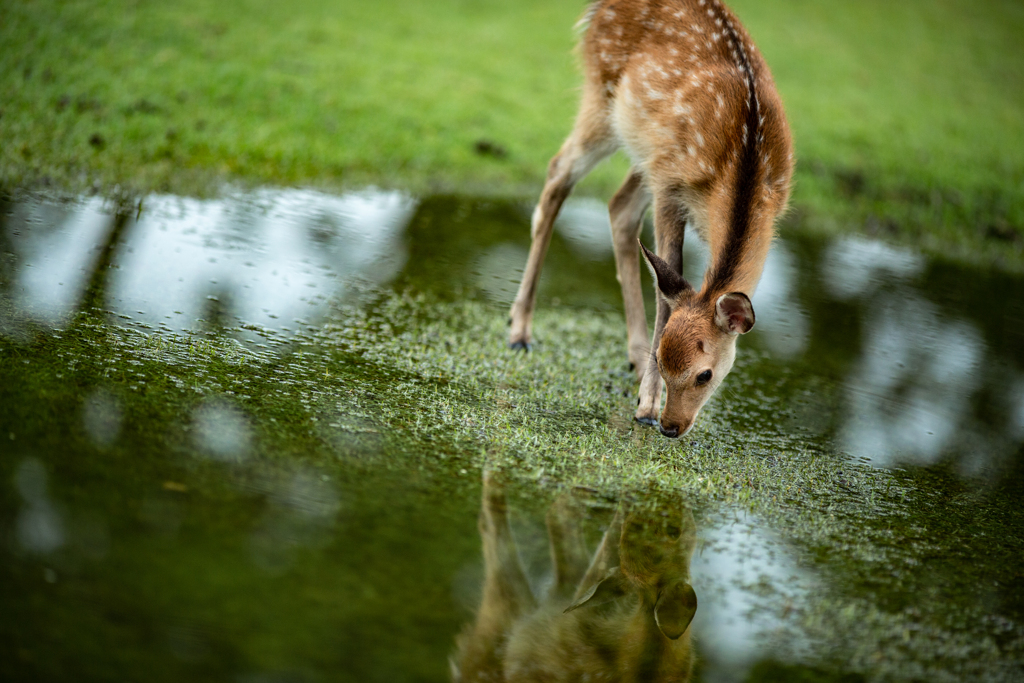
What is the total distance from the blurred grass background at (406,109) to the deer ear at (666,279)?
7.50 ft

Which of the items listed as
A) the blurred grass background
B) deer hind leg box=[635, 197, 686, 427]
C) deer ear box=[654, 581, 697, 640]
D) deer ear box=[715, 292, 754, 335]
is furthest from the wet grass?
the blurred grass background

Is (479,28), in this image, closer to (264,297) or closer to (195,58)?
Result: (195,58)

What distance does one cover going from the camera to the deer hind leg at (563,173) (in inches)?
207

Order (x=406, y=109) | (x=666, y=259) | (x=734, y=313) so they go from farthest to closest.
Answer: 1. (x=406, y=109)
2. (x=666, y=259)
3. (x=734, y=313)

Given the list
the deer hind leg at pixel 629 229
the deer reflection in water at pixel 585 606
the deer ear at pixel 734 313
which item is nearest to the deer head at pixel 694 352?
the deer ear at pixel 734 313

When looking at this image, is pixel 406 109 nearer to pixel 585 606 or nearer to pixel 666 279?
pixel 666 279

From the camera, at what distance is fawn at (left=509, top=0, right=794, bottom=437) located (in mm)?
3998

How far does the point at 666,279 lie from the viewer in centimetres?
411

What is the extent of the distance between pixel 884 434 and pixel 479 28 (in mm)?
10149

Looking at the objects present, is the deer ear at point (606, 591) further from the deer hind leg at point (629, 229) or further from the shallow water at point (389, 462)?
the deer hind leg at point (629, 229)

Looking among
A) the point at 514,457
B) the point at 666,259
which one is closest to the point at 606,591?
the point at 514,457

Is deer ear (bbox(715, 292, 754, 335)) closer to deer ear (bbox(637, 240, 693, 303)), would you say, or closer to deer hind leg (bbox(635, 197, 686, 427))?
deer ear (bbox(637, 240, 693, 303))

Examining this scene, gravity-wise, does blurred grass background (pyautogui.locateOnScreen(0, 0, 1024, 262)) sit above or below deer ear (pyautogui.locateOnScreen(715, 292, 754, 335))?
below

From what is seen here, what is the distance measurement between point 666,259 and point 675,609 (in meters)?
2.28
